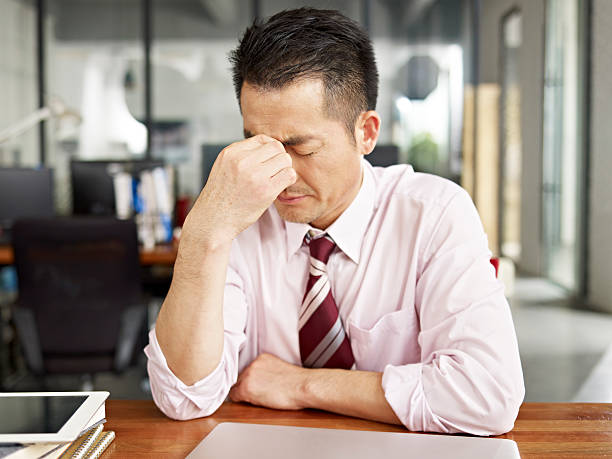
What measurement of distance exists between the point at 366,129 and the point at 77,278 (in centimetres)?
172

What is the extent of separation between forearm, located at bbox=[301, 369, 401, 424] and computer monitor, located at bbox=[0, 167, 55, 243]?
2.99 metres

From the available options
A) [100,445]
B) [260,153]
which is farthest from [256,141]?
[100,445]

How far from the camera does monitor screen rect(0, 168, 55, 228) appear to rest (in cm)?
364

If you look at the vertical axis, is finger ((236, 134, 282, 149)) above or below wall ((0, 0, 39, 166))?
below

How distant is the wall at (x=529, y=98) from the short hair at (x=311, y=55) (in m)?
5.86

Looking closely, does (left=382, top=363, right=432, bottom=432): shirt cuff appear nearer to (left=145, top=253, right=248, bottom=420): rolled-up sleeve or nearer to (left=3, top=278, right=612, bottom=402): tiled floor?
(left=145, top=253, right=248, bottom=420): rolled-up sleeve

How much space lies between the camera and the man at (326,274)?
1.00 meters

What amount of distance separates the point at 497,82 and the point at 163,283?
553 cm

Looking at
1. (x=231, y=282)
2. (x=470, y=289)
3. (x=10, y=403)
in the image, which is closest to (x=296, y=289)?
(x=231, y=282)

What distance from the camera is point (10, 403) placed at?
0.84m

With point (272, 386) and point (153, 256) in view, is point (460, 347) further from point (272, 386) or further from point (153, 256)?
point (153, 256)

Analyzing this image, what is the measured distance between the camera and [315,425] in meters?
0.94

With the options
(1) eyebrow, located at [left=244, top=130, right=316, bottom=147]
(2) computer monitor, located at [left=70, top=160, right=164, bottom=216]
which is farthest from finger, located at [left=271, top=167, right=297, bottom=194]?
(2) computer monitor, located at [left=70, top=160, right=164, bottom=216]

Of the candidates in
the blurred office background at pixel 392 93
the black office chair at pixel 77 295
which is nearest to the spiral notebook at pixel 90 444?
the black office chair at pixel 77 295
